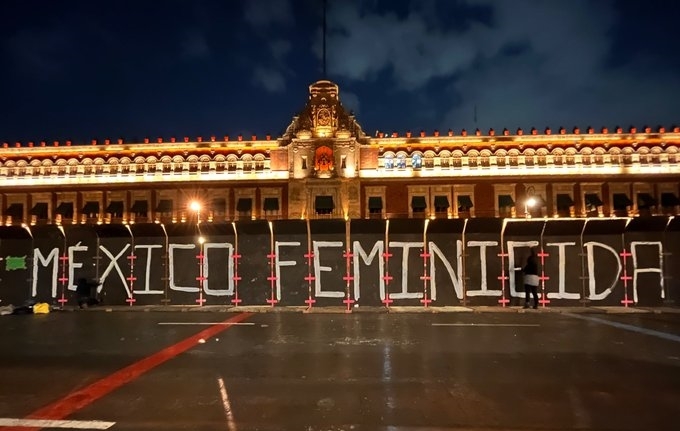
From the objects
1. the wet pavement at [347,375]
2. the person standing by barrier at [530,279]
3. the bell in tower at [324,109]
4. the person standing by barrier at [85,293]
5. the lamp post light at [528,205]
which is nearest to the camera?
the wet pavement at [347,375]

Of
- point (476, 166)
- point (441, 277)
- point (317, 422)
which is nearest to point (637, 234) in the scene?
point (441, 277)

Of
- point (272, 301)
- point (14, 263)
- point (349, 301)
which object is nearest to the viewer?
point (349, 301)

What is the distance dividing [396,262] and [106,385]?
10662mm

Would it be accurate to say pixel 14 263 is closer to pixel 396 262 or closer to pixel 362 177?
pixel 396 262

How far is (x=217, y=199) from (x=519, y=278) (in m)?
33.4

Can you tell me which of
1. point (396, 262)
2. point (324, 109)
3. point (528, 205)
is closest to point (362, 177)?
point (324, 109)

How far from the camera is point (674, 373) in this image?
738 cm

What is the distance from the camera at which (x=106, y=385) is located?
22.4 ft

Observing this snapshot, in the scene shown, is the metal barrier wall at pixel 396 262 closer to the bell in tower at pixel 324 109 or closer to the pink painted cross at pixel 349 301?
the pink painted cross at pixel 349 301

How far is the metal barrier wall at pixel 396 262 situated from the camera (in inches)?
614

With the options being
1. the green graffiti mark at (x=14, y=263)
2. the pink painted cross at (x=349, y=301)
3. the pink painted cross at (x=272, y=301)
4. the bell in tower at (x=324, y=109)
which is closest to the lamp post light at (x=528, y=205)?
the bell in tower at (x=324, y=109)

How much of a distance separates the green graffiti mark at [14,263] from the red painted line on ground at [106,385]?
1044 centimetres

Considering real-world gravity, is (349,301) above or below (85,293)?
below

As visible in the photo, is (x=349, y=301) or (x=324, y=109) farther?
(x=324, y=109)
